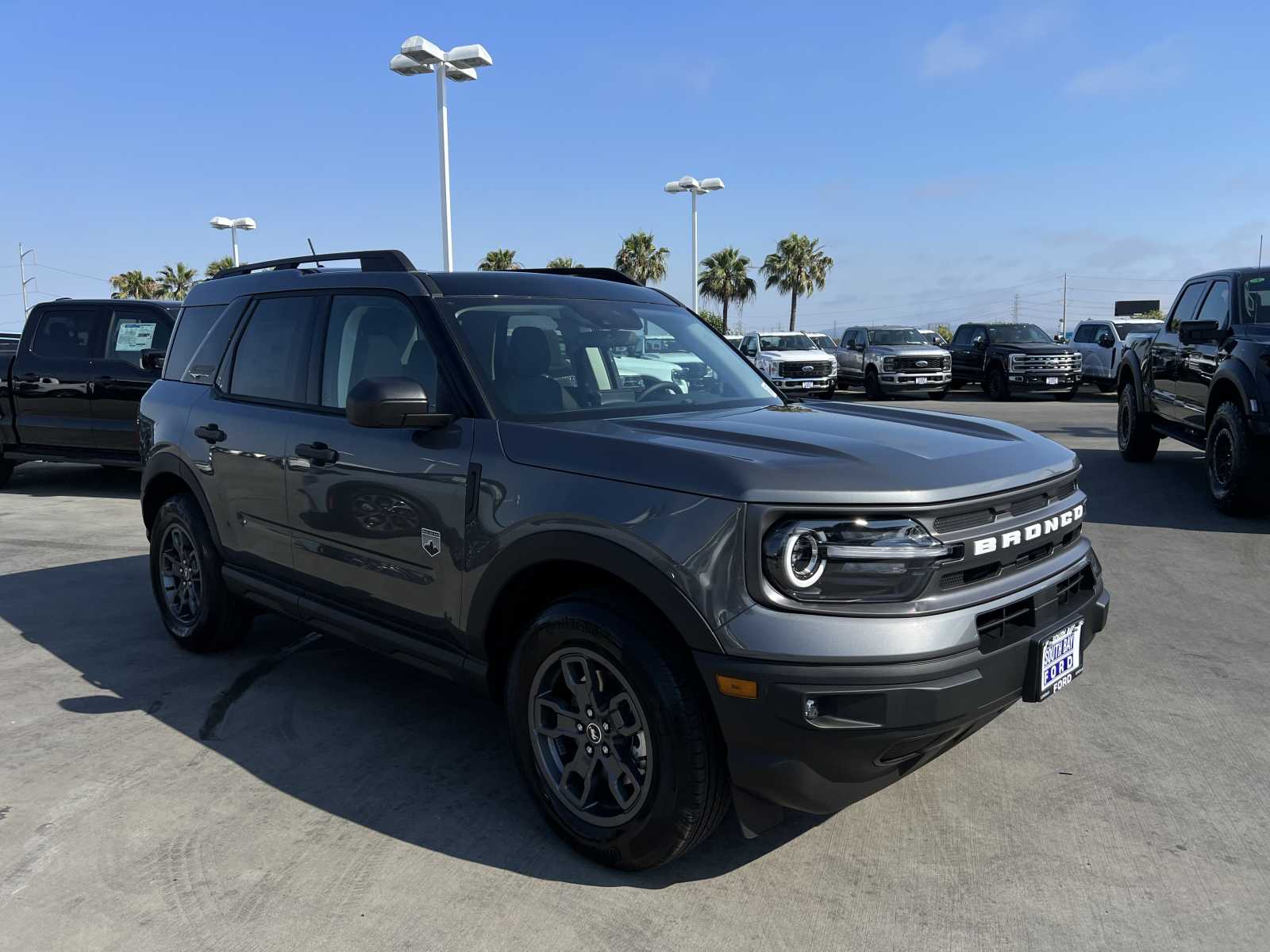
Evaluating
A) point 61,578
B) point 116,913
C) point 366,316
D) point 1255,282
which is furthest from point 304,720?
point 1255,282

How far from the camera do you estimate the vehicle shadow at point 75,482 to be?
10.9 meters

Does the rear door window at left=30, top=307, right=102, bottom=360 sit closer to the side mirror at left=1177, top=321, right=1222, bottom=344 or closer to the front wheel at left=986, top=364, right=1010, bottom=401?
the side mirror at left=1177, top=321, right=1222, bottom=344

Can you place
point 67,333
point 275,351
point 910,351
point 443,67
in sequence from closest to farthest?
point 275,351, point 67,333, point 443,67, point 910,351

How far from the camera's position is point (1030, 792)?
3518 millimetres

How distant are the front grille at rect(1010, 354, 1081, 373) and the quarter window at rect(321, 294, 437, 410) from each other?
2106cm

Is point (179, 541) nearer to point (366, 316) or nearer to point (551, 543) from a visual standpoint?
point (366, 316)

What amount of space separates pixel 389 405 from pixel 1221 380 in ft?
24.6

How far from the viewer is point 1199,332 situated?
27.1 feet

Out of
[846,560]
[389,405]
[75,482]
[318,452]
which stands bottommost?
[75,482]

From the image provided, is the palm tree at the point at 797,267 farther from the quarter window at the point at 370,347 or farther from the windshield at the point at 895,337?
the quarter window at the point at 370,347

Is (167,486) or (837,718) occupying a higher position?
(167,486)

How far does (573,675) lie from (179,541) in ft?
9.85

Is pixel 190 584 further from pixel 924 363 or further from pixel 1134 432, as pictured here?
pixel 924 363

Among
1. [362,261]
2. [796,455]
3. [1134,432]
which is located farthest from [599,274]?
[1134,432]
